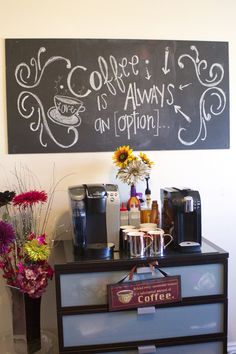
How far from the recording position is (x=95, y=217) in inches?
71.1

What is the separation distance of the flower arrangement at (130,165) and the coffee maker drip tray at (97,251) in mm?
415

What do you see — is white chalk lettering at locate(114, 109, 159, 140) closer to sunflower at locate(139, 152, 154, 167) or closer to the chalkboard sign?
the chalkboard sign

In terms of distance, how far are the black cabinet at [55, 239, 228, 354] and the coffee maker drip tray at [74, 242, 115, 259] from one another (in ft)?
0.12

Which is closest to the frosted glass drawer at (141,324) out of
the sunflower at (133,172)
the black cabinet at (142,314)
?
the black cabinet at (142,314)

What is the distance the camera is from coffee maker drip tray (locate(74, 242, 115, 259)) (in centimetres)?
171

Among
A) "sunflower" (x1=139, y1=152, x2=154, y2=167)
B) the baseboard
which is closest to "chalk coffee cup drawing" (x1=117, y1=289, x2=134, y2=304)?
"sunflower" (x1=139, y1=152, x2=154, y2=167)

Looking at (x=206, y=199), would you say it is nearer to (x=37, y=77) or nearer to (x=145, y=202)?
(x=145, y=202)

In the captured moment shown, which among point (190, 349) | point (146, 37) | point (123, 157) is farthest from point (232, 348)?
point (146, 37)

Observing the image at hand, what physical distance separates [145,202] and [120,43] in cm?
92

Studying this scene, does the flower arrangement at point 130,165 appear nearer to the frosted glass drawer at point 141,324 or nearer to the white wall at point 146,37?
the white wall at point 146,37

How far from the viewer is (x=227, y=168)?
2.29 metres

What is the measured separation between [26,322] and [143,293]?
66 cm

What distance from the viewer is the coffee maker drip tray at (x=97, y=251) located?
5.61 ft

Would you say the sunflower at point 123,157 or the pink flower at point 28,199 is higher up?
the sunflower at point 123,157
